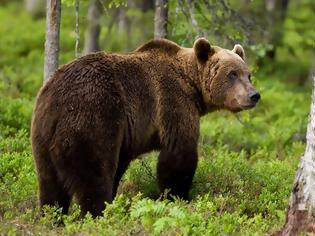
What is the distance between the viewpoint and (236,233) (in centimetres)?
608

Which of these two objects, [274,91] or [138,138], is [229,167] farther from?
[274,91]

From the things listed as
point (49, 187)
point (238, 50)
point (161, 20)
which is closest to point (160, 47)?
point (238, 50)

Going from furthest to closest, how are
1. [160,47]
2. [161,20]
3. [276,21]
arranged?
[276,21]
[161,20]
[160,47]

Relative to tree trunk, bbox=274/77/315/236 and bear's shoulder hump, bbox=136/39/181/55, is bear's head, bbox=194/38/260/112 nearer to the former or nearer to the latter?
bear's shoulder hump, bbox=136/39/181/55

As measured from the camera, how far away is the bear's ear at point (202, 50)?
313 inches

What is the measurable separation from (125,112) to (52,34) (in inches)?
90.6

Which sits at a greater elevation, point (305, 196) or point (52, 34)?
point (52, 34)

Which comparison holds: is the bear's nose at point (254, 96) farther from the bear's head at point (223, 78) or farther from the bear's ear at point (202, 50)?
the bear's ear at point (202, 50)

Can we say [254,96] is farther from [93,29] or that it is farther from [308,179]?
[93,29]

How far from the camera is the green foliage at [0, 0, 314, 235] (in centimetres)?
607

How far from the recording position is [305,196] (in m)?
5.85

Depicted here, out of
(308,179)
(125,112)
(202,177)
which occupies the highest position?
(125,112)

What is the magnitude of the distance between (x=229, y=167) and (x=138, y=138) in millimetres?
1887

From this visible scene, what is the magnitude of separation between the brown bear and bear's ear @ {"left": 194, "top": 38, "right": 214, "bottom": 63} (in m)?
0.01
